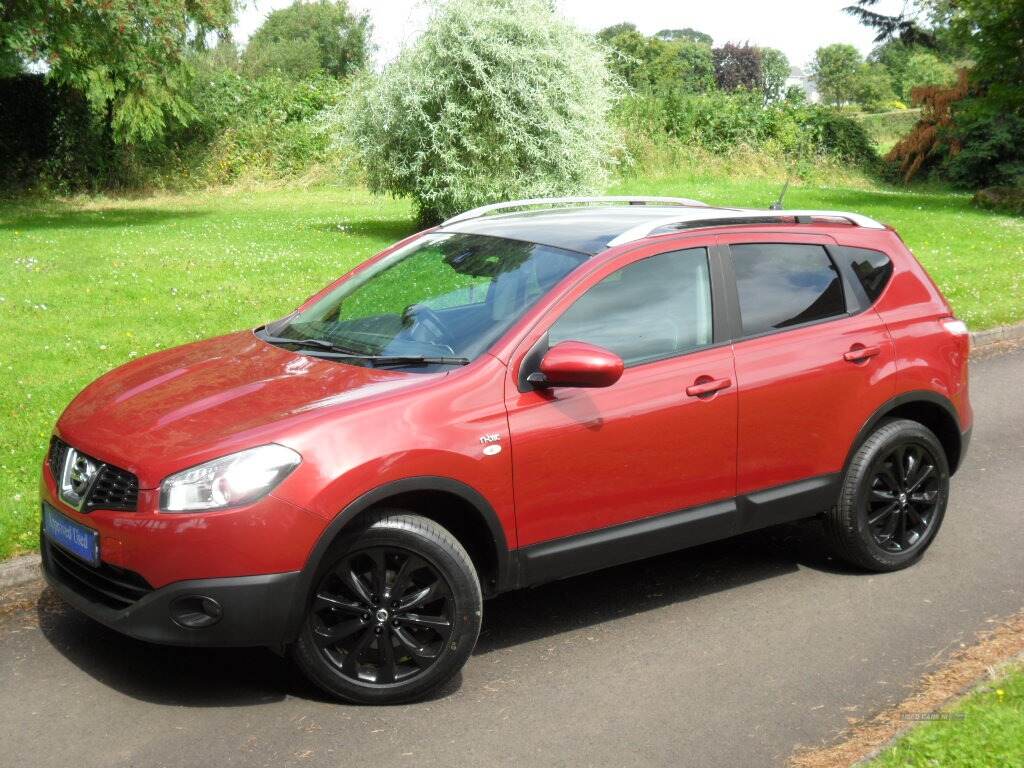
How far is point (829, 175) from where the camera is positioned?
3753 centimetres

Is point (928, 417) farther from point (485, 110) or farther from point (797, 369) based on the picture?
point (485, 110)

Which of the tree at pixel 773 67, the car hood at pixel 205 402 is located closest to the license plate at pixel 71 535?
the car hood at pixel 205 402

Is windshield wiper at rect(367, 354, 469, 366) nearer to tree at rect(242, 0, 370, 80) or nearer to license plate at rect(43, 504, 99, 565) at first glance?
license plate at rect(43, 504, 99, 565)

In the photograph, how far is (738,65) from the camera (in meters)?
119

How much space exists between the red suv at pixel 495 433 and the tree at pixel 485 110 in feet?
47.1

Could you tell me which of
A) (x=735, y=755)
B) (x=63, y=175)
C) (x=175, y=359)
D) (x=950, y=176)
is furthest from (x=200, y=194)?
(x=735, y=755)

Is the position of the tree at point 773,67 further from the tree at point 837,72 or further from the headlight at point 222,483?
the headlight at point 222,483

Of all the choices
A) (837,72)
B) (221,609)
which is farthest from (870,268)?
(837,72)

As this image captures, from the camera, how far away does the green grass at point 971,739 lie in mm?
3930

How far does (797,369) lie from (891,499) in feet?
3.32

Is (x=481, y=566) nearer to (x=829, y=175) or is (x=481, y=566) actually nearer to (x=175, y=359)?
(x=175, y=359)

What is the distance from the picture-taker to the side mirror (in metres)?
4.71

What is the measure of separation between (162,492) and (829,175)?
117 feet

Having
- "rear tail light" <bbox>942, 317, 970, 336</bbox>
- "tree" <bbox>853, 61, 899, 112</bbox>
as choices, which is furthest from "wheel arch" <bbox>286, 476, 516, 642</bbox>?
"tree" <bbox>853, 61, 899, 112</bbox>
